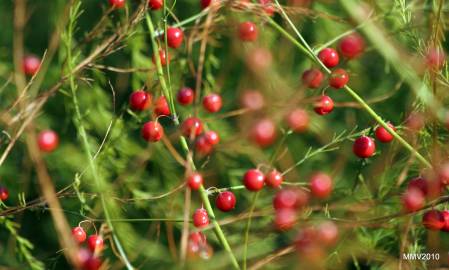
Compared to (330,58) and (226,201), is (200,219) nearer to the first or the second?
(226,201)

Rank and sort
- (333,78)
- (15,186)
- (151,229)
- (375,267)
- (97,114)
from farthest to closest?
(15,186), (97,114), (151,229), (375,267), (333,78)

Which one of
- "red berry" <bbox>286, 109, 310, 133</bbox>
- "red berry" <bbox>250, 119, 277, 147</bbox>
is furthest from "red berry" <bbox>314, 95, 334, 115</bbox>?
"red berry" <bbox>250, 119, 277, 147</bbox>

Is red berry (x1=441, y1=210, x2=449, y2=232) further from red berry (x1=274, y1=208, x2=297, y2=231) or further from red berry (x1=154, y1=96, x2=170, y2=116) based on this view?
red berry (x1=154, y1=96, x2=170, y2=116)

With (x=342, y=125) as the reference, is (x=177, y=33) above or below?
above

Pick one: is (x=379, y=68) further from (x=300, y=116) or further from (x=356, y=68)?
(x=300, y=116)

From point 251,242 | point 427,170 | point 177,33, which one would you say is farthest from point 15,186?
point 427,170

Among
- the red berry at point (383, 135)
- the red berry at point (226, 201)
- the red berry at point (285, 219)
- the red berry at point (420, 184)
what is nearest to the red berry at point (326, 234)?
the red berry at point (285, 219)

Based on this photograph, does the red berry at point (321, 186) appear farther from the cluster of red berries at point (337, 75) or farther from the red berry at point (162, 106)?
the red berry at point (162, 106)

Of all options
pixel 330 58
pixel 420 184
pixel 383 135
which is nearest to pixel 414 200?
pixel 420 184
